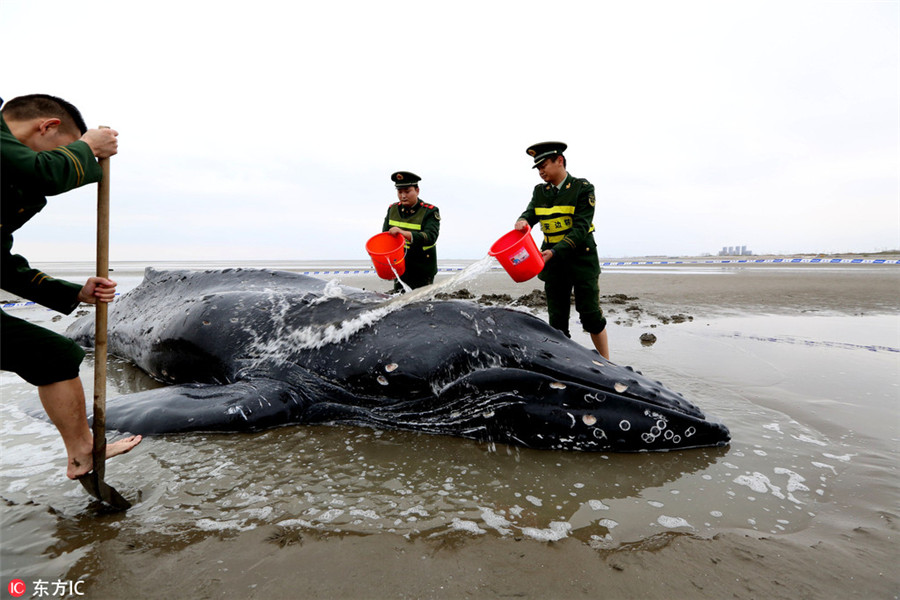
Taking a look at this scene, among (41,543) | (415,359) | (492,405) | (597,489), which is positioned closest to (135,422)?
(41,543)

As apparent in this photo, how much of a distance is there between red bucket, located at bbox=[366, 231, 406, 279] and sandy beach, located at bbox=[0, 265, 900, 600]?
2.95 m

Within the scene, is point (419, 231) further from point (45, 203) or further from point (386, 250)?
point (45, 203)

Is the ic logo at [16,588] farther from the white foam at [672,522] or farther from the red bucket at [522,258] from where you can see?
the red bucket at [522,258]

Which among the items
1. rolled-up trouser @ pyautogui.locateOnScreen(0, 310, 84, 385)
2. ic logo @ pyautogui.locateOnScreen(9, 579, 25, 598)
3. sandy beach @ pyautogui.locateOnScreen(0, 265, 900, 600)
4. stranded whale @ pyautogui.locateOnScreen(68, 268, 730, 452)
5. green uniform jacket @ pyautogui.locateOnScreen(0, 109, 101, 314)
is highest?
green uniform jacket @ pyautogui.locateOnScreen(0, 109, 101, 314)

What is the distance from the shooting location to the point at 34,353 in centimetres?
242

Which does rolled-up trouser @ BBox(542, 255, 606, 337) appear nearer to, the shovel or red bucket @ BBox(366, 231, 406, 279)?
red bucket @ BBox(366, 231, 406, 279)

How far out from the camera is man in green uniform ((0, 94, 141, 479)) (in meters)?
2.22

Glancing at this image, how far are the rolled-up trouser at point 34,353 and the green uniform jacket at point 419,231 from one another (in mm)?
5524

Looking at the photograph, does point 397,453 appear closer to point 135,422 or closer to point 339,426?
point 339,426

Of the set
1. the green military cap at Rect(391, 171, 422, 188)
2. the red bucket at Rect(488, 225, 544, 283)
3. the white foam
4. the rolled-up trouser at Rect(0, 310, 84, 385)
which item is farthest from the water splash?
the green military cap at Rect(391, 171, 422, 188)

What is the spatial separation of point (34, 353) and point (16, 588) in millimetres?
1056

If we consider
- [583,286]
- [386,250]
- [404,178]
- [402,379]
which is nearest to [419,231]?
[404,178]

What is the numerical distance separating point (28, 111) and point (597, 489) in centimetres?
372

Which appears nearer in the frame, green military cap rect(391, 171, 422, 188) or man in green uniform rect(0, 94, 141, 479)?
man in green uniform rect(0, 94, 141, 479)
